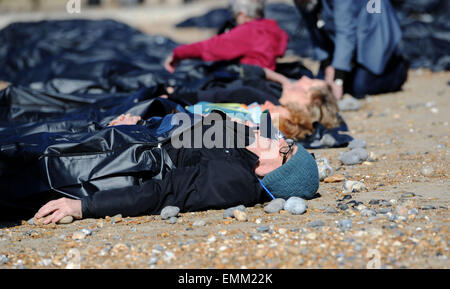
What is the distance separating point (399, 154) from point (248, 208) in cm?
155

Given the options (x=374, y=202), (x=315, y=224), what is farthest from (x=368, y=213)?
(x=315, y=224)

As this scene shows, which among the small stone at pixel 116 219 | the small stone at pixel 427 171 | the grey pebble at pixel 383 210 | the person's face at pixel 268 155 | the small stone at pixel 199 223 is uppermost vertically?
the person's face at pixel 268 155

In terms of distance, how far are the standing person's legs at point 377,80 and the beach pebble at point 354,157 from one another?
7.39ft

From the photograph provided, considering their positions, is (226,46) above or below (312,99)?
above

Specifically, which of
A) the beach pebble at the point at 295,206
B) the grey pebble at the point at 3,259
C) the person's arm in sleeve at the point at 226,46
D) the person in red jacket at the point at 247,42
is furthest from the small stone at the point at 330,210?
the person's arm in sleeve at the point at 226,46

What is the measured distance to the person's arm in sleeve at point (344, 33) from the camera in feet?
18.2

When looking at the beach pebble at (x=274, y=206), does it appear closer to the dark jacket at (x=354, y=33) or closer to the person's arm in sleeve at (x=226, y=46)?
the person's arm in sleeve at (x=226, y=46)

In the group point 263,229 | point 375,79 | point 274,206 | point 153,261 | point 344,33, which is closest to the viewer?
point 153,261

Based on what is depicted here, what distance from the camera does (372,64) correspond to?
5980 mm

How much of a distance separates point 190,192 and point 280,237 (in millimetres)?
648

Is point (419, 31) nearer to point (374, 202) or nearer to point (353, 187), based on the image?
point (353, 187)

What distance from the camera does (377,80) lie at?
6.17m

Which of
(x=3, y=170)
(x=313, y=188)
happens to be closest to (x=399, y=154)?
(x=313, y=188)

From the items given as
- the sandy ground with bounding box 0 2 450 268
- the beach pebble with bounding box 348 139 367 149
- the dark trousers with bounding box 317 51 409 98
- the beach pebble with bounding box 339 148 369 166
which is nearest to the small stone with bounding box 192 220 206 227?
the sandy ground with bounding box 0 2 450 268
